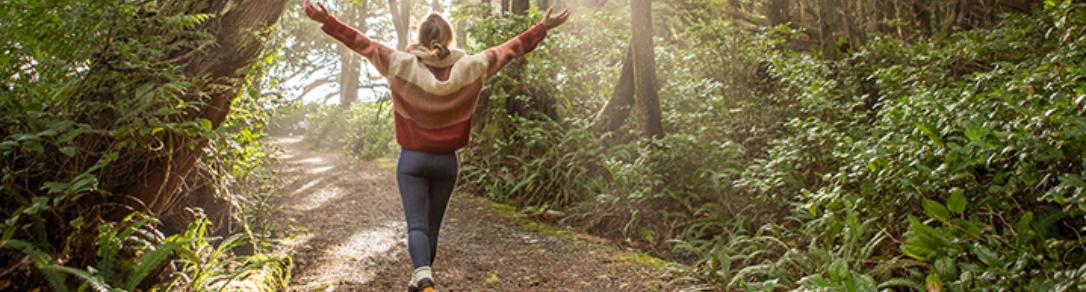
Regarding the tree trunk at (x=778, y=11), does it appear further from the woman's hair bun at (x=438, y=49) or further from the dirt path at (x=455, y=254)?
the woman's hair bun at (x=438, y=49)

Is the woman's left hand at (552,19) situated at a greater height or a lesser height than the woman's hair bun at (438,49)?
greater

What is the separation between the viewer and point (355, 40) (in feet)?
13.1

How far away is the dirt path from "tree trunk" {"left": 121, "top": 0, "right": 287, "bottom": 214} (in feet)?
4.07

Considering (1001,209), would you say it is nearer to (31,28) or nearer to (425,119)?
(425,119)

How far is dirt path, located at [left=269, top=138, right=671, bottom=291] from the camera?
17.1 ft

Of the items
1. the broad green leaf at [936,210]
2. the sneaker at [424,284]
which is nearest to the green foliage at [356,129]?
the sneaker at [424,284]

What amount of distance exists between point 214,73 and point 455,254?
2904mm

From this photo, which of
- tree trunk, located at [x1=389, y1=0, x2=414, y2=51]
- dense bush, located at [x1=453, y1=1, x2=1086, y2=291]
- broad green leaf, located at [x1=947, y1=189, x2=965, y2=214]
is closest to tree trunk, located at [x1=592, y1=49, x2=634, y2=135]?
dense bush, located at [x1=453, y1=1, x2=1086, y2=291]

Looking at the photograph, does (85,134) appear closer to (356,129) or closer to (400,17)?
(356,129)

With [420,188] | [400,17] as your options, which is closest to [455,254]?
[420,188]

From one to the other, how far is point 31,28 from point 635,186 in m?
5.32

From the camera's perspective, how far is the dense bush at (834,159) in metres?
3.37

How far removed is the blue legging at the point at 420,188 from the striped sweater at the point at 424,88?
0.22 ft

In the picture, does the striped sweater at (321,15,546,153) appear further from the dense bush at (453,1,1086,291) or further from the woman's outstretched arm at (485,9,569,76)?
the dense bush at (453,1,1086,291)
